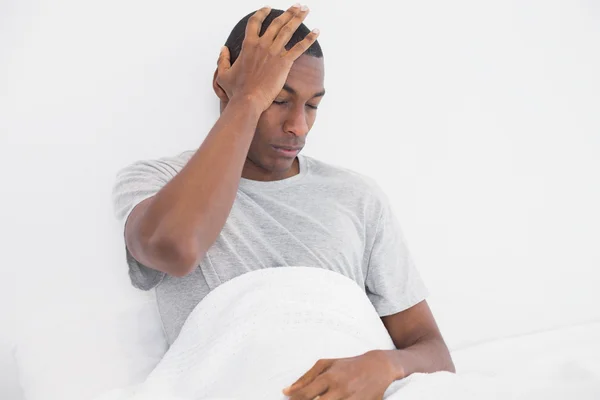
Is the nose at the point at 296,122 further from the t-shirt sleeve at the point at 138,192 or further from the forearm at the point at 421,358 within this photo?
the forearm at the point at 421,358

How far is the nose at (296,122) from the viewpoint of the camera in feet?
3.90

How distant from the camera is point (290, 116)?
3.92 feet

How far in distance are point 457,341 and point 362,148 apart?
50cm

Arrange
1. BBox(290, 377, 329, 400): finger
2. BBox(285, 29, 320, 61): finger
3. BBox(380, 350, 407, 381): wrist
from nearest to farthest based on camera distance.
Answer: BBox(290, 377, 329, 400): finger → BBox(380, 350, 407, 381): wrist → BBox(285, 29, 320, 61): finger

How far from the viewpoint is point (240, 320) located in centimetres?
105

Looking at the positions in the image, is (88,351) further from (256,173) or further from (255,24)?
(255,24)

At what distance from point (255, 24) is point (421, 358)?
2.06 ft

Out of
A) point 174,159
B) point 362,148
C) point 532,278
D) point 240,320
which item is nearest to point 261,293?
point 240,320

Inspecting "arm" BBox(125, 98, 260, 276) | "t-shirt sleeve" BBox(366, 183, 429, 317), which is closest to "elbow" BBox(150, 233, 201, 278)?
"arm" BBox(125, 98, 260, 276)

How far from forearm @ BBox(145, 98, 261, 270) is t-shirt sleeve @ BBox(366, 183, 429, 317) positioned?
0.38 m

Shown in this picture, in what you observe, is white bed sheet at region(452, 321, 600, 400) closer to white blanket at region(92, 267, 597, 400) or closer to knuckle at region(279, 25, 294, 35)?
white blanket at region(92, 267, 597, 400)

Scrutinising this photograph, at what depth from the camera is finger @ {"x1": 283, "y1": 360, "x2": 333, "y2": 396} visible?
3.04 ft

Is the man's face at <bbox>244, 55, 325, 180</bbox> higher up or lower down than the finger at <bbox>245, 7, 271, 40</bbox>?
lower down

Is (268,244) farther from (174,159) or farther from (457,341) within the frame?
(457,341)
